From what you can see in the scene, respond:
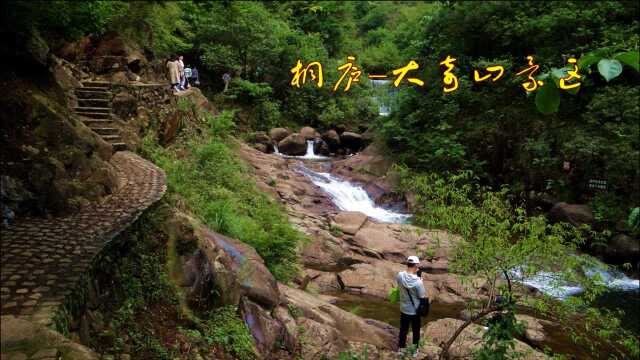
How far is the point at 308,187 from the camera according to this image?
1892cm

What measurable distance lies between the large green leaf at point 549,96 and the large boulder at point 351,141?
25.3 meters

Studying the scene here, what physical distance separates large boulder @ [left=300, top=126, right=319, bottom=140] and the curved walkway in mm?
18778

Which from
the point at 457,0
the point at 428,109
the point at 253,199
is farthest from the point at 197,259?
the point at 457,0

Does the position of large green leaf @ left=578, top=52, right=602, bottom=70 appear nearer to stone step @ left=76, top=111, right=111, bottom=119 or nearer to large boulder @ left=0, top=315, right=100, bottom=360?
large boulder @ left=0, top=315, right=100, bottom=360

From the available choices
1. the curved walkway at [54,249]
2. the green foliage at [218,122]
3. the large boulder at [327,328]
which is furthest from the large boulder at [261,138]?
the curved walkway at [54,249]

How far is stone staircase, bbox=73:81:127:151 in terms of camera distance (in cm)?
1050

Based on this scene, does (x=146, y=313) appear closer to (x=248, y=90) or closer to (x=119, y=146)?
Result: (x=119, y=146)

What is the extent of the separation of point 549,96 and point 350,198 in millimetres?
17838

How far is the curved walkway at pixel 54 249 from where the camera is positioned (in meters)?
4.33

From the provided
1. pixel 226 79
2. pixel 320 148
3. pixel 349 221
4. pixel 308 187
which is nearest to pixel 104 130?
pixel 349 221

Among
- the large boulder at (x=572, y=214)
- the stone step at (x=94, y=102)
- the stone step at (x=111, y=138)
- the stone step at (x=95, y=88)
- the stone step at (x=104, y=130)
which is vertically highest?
the stone step at (x=95, y=88)

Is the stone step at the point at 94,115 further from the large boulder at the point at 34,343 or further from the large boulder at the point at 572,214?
the large boulder at the point at 572,214

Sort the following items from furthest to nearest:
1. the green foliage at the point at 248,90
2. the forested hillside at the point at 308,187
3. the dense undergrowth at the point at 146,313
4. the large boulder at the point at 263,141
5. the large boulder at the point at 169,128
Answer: the green foliage at the point at 248,90, the large boulder at the point at 263,141, the large boulder at the point at 169,128, the forested hillside at the point at 308,187, the dense undergrowth at the point at 146,313

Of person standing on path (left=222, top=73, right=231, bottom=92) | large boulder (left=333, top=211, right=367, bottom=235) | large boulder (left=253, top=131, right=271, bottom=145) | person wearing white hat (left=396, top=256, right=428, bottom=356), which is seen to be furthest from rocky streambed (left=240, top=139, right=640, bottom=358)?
person standing on path (left=222, top=73, right=231, bottom=92)
